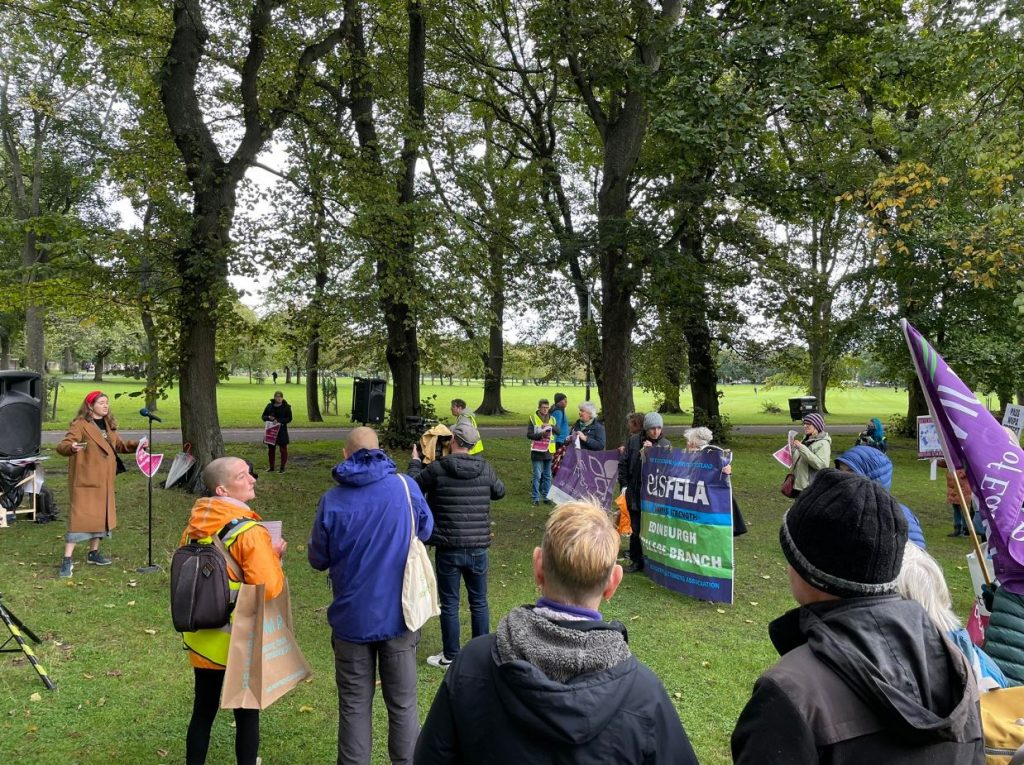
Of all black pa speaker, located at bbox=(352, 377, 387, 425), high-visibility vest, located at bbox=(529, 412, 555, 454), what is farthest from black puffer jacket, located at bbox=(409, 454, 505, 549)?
black pa speaker, located at bbox=(352, 377, 387, 425)

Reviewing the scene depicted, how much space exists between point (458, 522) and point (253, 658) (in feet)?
6.74

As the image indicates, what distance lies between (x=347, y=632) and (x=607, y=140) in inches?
510

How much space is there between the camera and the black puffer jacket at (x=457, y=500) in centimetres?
534

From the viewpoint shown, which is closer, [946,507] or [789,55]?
[789,55]

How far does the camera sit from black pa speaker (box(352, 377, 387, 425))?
2047 cm

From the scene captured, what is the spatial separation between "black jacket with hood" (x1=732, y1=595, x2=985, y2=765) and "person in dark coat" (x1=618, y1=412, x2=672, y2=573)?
6.56 meters

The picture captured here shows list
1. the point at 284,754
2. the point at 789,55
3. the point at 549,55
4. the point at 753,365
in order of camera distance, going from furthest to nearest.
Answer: the point at 753,365
the point at 549,55
the point at 789,55
the point at 284,754

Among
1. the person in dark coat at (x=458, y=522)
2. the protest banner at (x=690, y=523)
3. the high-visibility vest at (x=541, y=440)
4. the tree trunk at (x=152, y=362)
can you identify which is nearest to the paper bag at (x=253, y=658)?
the person in dark coat at (x=458, y=522)

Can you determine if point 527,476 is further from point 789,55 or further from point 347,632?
point 347,632

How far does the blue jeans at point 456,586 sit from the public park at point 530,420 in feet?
0.13

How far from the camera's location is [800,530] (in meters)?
1.73

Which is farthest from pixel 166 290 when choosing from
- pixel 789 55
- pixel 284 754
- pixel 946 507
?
pixel 946 507

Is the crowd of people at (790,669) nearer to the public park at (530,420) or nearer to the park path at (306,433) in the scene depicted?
the public park at (530,420)

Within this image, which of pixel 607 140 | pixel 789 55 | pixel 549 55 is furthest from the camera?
pixel 607 140
